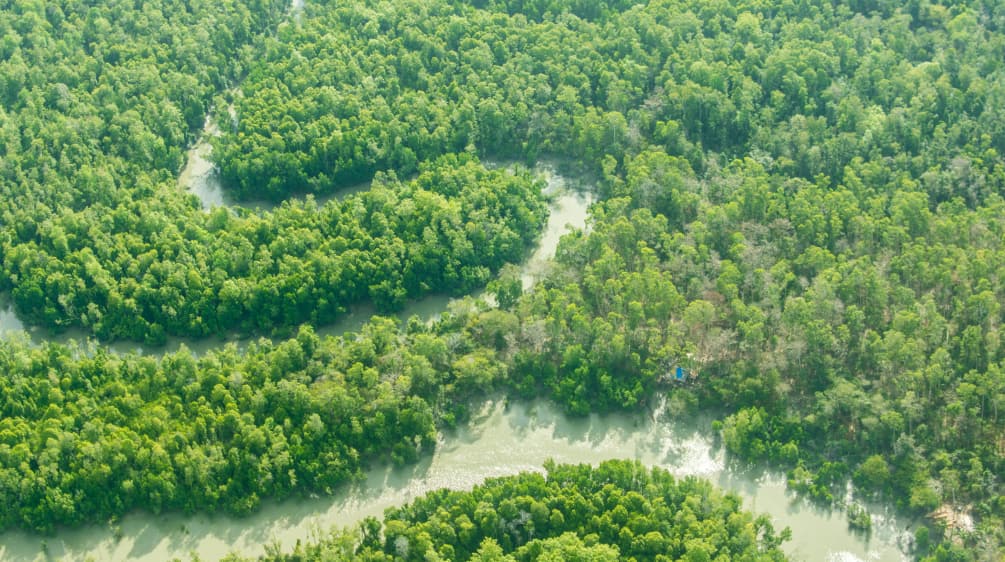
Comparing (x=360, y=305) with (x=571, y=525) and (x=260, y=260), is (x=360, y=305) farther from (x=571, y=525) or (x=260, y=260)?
(x=571, y=525)

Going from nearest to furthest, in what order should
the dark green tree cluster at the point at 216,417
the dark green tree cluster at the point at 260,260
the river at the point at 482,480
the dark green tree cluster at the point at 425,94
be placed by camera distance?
the river at the point at 482,480 → the dark green tree cluster at the point at 216,417 → the dark green tree cluster at the point at 260,260 → the dark green tree cluster at the point at 425,94

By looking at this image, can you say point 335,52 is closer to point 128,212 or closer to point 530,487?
point 128,212

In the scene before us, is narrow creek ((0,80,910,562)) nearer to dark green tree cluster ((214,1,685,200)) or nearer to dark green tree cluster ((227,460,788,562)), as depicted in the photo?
dark green tree cluster ((227,460,788,562))

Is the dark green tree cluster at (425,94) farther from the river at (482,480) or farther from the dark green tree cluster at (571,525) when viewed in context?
the dark green tree cluster at (571,525)

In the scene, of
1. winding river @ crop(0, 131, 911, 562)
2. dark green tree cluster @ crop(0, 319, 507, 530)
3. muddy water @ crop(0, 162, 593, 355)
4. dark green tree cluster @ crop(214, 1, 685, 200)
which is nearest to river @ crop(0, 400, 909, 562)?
winding river @ crop(0, 131, 911, 562)

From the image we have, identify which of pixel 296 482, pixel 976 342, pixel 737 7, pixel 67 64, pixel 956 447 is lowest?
pixel 296 482

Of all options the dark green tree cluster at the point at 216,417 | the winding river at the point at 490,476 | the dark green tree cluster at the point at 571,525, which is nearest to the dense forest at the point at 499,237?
the dark green tree cluster at the point at 216,417

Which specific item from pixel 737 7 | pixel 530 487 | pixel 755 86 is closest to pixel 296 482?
pixel 530 487
